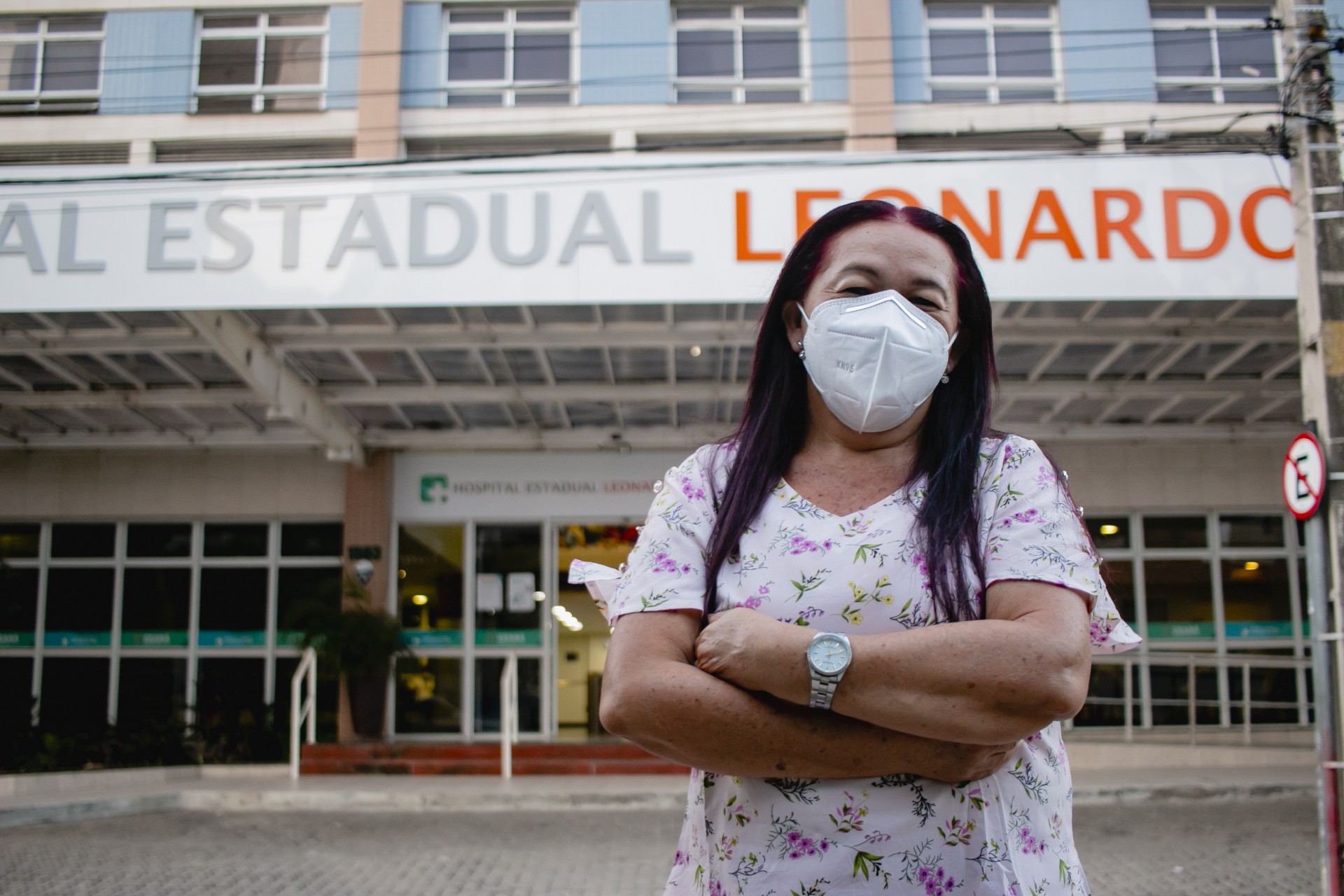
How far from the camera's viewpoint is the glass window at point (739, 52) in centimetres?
1653

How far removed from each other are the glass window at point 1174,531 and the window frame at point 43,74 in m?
16.8

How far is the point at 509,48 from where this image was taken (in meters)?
16.7

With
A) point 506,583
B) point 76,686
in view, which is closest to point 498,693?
point 506,583

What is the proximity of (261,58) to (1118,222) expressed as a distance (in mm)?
12811

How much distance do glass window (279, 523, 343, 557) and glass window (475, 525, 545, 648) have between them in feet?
7.30

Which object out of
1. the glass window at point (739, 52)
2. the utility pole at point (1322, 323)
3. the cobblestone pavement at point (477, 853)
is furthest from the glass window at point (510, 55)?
the utility pole at point (1322, 323)

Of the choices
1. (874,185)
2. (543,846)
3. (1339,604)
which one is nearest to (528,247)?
(874,185)

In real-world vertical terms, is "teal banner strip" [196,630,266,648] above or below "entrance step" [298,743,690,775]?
above

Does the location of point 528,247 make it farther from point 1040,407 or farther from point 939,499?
point 939,499

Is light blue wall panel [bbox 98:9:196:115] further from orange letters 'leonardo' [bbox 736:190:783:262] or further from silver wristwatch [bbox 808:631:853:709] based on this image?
silver wristwatch [bbox 808:631:853:709]

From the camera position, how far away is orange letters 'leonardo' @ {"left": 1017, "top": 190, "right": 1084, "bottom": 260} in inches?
405

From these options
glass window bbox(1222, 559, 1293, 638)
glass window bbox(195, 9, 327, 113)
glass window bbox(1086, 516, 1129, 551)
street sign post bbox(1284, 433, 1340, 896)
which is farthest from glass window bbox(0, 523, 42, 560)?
glass window bbox(1222, 559, 1293, 638)

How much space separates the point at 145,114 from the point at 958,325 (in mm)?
17513

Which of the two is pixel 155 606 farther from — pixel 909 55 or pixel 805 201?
pixel 909 55
